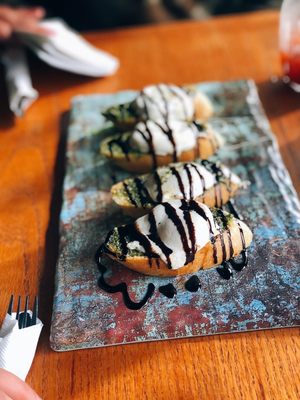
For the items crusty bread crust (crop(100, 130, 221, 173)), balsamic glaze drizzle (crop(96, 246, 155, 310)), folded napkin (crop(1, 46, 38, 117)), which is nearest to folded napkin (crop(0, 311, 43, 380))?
balsamic glaze drizzle (crop(96, 246, 155, 310))

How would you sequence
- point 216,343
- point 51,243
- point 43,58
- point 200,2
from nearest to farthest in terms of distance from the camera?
point 216,343 < point 51,243 < point 43,58 < point 200,2

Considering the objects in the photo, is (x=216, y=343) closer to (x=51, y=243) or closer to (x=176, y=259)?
(x=176, y=259)

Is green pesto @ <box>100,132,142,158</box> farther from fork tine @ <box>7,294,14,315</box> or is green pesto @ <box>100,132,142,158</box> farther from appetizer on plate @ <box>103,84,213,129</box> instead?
fork tine @ <box>7,294,14,315</box>

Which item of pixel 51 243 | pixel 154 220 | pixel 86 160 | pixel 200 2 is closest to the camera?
pixel 154 220

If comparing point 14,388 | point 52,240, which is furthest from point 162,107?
point 14,388

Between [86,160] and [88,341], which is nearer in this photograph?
[88,341]

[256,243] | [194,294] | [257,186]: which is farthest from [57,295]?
[257,186]
